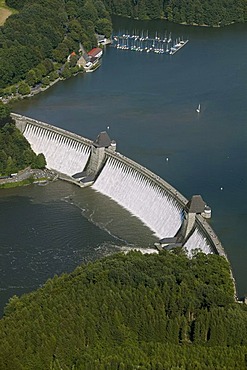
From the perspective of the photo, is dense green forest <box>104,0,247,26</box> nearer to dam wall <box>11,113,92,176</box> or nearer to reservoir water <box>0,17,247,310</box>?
reservoir water <box>0,17,247,310</box>

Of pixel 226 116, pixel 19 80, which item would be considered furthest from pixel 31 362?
pixel 19 80

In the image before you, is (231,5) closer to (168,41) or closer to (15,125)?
(168,41)

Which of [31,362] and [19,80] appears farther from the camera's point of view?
[19,80]

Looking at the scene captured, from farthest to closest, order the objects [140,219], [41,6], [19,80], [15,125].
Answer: [41,6]
[19,80]
[15,125]
[140,219]

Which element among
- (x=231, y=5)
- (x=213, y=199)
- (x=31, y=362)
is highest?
(x=231, y=5)

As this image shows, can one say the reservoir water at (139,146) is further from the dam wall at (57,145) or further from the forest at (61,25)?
the forest at (61,25)

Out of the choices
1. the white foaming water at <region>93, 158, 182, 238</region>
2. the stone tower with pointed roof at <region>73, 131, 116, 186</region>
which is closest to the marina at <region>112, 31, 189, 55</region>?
the stone tower with pointed roof at <region>73, 131, 116, 186</region>

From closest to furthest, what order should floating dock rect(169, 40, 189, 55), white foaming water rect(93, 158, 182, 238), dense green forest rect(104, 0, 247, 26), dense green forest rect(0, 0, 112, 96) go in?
white foaming water rect(93, 158, 182, 238) → dense green forest rect(0, 0, 112, 96) → floating dock rect(169, 40, 189, 55) → dense green forest rect(104, 0, 247, 26)

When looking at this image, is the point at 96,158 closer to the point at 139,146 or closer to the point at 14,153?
the point at 139,146
